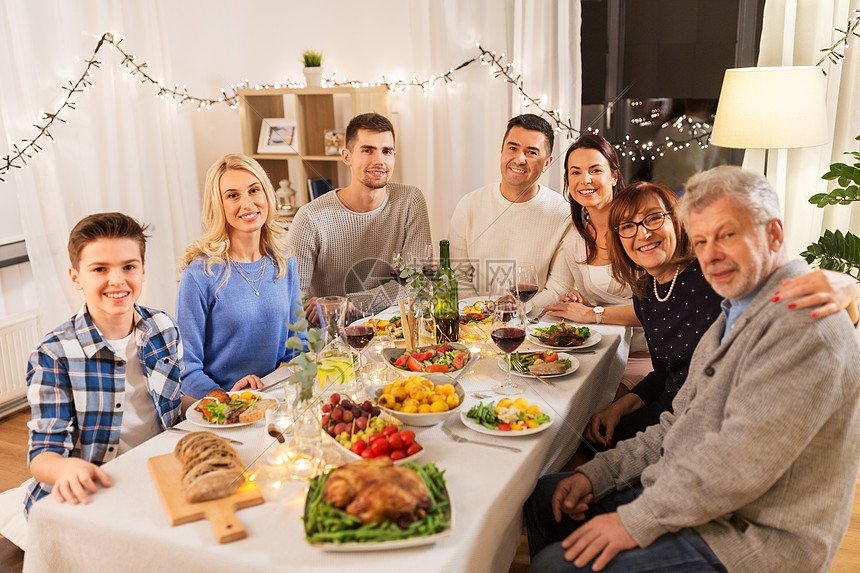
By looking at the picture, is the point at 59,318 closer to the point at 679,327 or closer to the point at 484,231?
the point at 484,231

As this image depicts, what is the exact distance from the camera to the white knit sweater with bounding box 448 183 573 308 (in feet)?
9.66

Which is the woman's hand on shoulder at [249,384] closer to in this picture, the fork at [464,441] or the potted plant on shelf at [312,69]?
the fork at [464,441]

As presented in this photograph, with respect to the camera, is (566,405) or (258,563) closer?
(258,563)

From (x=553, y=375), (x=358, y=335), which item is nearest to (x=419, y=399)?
(x=358, y=335)

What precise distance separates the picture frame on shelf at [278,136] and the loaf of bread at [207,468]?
3.11 m

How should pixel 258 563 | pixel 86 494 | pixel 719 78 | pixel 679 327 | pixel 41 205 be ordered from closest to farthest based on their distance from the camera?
pixel 258 563 < pixel 86 494 < pixel 679 327 < pixel 41 205 < pixel 719 78

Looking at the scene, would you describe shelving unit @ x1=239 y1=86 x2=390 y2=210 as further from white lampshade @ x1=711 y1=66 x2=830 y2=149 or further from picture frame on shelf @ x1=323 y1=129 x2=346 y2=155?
white lampshade @ x1=711 y1=66 x2=830 y2=149

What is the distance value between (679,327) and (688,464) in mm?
766

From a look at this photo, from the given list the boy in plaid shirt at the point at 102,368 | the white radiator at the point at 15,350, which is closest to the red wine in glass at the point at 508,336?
the boy in plaid shirt at the point at 102,368

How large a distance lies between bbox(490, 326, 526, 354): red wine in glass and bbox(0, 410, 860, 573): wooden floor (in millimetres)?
801

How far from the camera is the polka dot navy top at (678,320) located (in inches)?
76.3

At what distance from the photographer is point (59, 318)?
3.35m

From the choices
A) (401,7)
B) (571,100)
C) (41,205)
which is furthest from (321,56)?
(41,205)

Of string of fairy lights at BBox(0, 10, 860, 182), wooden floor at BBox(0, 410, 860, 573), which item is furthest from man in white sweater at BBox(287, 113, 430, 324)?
wooden floor at BBox(0, 410, 860, 573)
